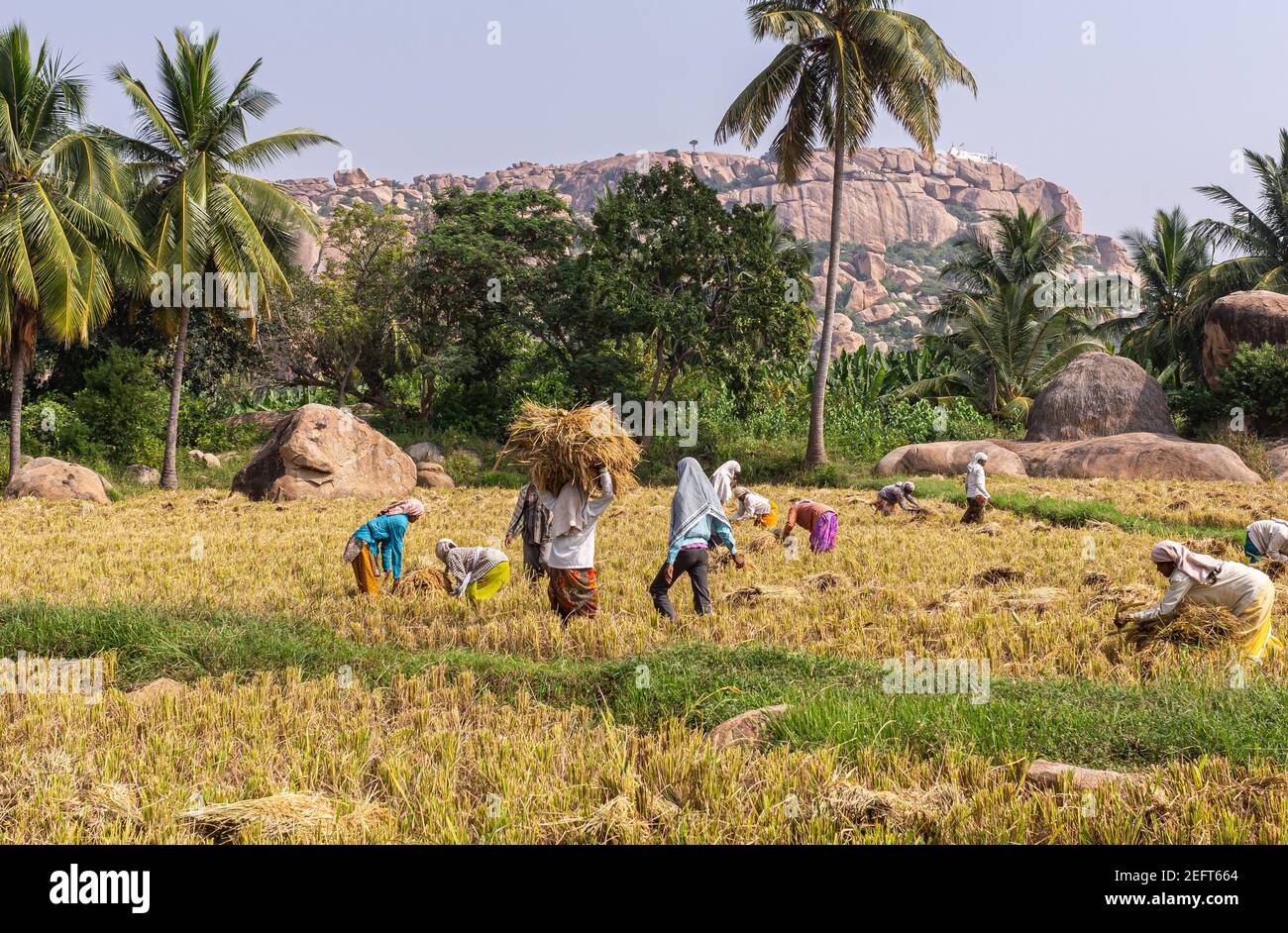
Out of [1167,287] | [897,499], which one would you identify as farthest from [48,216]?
[1167,287]

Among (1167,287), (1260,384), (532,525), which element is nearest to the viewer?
(532,525)

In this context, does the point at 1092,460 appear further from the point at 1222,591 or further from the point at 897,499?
the point at 1222,591

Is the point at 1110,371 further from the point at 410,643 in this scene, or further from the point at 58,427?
the point at 58,427

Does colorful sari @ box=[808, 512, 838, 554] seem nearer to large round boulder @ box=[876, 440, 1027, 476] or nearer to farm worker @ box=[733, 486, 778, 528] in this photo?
farm worker @ box=[733, 486, 778, 528]

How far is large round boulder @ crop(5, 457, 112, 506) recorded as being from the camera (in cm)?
1720

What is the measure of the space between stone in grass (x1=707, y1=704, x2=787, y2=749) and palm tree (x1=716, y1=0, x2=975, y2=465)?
1578 cm

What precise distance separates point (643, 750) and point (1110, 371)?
23.3m

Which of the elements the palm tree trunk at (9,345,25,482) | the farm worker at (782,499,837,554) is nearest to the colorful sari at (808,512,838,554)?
the farm worker at (782,499,837,554)

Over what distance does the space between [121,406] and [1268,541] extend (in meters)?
23.5

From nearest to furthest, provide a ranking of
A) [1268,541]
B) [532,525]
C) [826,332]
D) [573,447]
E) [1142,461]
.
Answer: [573,447], [532,525], [1268,541], [1142,461], [826,332]

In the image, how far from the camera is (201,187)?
19.8 m

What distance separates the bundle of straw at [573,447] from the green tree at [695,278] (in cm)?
1458

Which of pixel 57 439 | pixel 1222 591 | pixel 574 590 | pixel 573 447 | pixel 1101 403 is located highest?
pixel 1101 403
